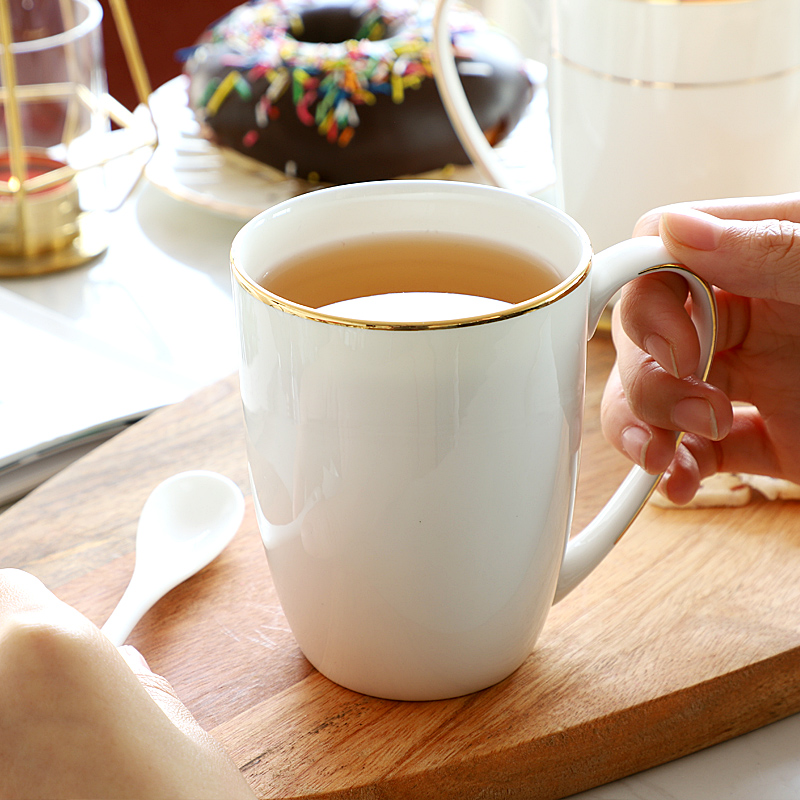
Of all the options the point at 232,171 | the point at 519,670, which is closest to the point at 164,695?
the point at 519,670

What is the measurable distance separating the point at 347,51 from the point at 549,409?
2.12ft

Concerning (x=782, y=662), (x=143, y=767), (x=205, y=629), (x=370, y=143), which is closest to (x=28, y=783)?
(x=143, y=767)

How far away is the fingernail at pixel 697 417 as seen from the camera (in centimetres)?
52

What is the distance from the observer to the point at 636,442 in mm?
555

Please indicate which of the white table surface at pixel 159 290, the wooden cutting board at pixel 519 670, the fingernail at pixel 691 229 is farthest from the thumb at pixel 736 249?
the white table surface at pixel 159 290

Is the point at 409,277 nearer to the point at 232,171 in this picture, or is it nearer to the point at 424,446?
the point at 424,446

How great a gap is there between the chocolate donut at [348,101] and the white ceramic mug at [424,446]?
1.48 feet

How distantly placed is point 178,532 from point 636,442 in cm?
28

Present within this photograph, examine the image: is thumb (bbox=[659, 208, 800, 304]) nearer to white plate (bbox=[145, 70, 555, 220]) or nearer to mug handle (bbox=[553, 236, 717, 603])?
mug handle (bbox=[553, 236, 717, 603])

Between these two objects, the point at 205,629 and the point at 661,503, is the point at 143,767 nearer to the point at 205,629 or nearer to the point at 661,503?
the point at 205,629

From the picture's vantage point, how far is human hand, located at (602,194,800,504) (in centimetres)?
49

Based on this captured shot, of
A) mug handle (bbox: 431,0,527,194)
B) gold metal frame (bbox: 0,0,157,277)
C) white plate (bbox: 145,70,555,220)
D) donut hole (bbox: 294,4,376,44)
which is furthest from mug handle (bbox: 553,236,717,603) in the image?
Result: donut hole (bbox: 294,4,376,44)

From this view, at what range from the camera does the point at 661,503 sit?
0.61m

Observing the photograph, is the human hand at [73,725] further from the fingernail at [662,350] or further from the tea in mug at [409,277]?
the fingernail at [662,350]
